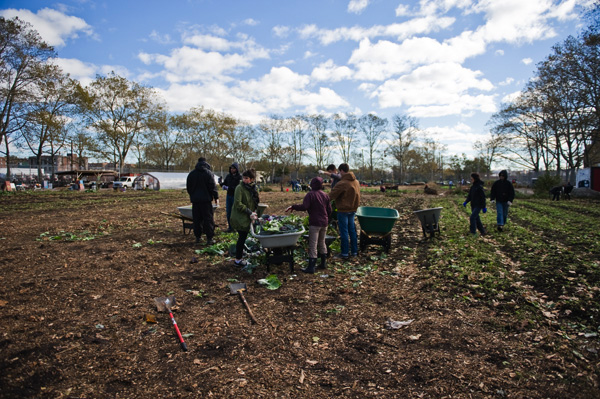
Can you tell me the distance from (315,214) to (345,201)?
111cm

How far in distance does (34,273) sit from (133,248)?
2.12 meters

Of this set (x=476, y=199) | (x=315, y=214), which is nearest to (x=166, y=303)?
(x=315, y=214)

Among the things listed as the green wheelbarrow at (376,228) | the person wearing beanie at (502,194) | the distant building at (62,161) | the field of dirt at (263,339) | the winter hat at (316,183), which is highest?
the distant building at (62,161)

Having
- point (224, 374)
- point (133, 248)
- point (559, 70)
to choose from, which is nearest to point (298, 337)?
point (224, 374)

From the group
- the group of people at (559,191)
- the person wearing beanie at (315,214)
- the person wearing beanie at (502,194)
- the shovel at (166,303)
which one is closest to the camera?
the shovel at (166,303)

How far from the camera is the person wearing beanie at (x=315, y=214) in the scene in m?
5.72

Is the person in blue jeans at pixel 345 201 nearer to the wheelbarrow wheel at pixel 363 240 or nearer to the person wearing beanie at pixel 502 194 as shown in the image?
the wheelbarrow wheel at pixel 363 240

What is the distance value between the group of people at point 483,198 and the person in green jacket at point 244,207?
→ 19.7ft

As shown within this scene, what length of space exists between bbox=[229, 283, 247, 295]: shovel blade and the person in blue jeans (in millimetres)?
2519

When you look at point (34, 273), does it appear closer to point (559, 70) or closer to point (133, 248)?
point (133, 248)

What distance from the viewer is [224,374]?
2928mm

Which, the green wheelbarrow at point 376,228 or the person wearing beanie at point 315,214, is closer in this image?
the person wearing beanie at point 315,214

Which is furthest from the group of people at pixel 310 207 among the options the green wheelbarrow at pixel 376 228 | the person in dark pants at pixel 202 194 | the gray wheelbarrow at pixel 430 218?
the gray wheelbarrow at pixel 430 218

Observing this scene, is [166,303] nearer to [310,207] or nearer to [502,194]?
[310,207]
